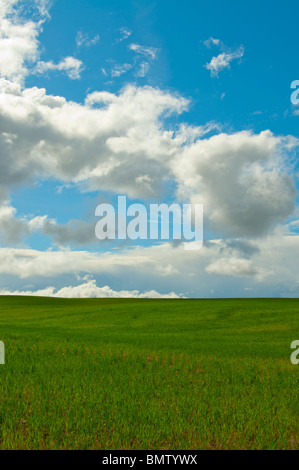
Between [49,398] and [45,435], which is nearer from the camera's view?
[45,435]

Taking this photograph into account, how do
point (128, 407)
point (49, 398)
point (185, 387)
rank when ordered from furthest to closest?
1. point (185, 387)
2. point (49, 398)
3. point (128, 407)

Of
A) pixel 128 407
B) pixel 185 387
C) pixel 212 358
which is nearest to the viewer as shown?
pixel 128 407

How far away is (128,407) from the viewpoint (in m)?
10.1

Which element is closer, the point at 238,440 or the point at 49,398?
the point at 238,440

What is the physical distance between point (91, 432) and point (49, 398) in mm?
2971
